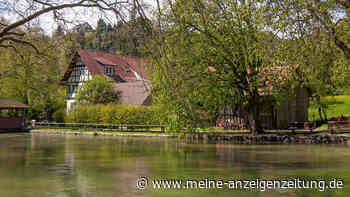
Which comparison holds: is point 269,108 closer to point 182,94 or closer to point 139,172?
point 139,172

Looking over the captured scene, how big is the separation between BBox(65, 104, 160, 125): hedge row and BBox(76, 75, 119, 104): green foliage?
7.31ft

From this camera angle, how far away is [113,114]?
1700 inches

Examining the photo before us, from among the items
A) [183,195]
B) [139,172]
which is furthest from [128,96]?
[183,195]

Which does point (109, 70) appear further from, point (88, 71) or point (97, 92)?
point (97, 92)

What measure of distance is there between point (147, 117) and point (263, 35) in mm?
17922

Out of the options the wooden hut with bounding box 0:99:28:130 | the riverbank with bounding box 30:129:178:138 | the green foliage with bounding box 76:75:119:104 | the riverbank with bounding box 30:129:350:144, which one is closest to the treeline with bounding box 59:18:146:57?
the riverbank with bounding box 30:129:350:144

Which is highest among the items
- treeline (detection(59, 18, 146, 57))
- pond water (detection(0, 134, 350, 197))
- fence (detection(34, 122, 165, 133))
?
treeline (detection(59, 18, 146, 57))

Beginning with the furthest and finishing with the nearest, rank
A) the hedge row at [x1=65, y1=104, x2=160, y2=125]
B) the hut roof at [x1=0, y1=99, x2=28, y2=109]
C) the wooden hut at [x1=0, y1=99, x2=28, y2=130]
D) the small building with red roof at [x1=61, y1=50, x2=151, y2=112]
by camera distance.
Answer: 1. the small building with red roof at [x1=61, y1=50, x2=151, y2=112]
2. the wooden hut at [x1=0, y1=99, x2=28, y2=130]
3. the hut roof at [x1=0, y1=99, x2=28, y2=109]
4. the hedge row at [x1=65, y1=104, x2=160, y2=125]

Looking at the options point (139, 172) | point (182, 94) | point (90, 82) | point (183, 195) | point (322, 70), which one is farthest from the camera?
point (90, 82)

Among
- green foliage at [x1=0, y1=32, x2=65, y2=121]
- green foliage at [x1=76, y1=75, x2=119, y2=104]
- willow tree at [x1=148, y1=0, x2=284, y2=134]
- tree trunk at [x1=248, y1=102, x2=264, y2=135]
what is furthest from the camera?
green foliage at [x1=76, y1=75, x2=119, y2=104]

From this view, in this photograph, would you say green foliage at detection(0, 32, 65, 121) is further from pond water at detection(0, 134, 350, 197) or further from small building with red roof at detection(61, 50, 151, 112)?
pond water at detection(0, 134, 350, 197)

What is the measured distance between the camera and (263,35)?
1058 inches

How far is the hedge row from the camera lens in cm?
4175

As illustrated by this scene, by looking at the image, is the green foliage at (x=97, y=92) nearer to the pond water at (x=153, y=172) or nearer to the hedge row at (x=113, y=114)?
the hedge row at (x=113, y=114)
